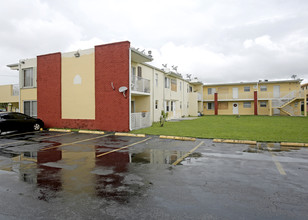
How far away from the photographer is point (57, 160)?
6.96 meters

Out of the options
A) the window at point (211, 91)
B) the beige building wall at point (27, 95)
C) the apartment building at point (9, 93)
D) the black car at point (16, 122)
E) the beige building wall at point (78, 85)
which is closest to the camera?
the black car at point (16, 122)

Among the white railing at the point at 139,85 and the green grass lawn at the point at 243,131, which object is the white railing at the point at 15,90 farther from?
the green grass lawn at the point at 243,131

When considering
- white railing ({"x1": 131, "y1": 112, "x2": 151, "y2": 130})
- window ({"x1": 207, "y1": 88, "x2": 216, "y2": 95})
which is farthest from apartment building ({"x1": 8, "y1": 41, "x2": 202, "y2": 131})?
window ({"x1": 207, "y1": 88, "x2": 216, "y2": 95})

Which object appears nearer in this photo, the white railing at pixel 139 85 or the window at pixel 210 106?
the white railing at pixel 139 85

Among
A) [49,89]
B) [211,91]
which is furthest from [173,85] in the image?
[211,91]

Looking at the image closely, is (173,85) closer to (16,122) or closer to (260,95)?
(260,95)

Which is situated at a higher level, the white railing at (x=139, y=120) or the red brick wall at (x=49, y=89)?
the red brick wall at (x=49, y=89)

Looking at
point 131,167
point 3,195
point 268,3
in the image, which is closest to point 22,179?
point 3,195

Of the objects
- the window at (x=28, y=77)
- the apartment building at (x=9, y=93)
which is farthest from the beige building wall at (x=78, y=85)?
the apartment building at (x=9, y=93)

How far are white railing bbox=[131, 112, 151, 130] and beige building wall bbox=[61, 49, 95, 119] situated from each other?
331 centimetres

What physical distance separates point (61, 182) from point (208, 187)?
133 inches

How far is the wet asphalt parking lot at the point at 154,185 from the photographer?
3.43 m

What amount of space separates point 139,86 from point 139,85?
0.09 meters

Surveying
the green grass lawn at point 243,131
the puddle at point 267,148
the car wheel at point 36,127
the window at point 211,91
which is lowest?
the puddle at point 267,148
